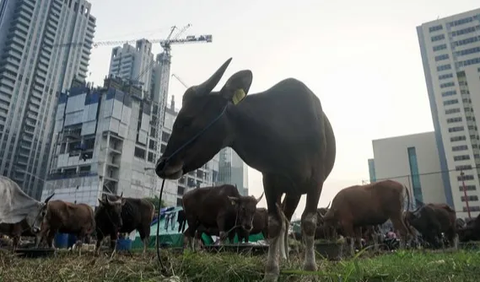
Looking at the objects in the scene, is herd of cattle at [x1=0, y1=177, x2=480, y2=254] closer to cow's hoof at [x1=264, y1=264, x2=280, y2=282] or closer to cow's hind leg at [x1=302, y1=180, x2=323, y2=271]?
cow's hind leg at [x1=302, y1=180, x2=323, y2=271]

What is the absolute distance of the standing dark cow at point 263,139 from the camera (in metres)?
3.10

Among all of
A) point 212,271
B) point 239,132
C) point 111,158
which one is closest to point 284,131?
point 239,132

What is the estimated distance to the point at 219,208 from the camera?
9.45 m

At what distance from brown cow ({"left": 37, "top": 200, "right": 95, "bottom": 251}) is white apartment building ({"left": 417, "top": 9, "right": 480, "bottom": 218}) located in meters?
76.6

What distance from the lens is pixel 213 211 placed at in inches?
375

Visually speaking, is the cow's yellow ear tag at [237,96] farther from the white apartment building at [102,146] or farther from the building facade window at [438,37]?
the building facade window at [438,37]

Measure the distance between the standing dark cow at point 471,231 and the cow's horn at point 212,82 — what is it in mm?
13913

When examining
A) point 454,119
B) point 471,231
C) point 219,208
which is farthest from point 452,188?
point 219,208

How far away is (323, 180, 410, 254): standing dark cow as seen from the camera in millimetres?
9016

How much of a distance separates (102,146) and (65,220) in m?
52.6

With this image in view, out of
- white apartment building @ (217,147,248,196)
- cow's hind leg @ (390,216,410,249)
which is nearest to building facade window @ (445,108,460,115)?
white apartment building @ (217,147,248,196)

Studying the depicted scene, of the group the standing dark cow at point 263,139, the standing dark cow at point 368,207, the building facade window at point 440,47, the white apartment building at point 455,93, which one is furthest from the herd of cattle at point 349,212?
the building facade window at point 440,47

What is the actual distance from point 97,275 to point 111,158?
65.1 metres

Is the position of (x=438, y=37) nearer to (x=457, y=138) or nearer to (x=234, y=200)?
(x=457, y=138)
